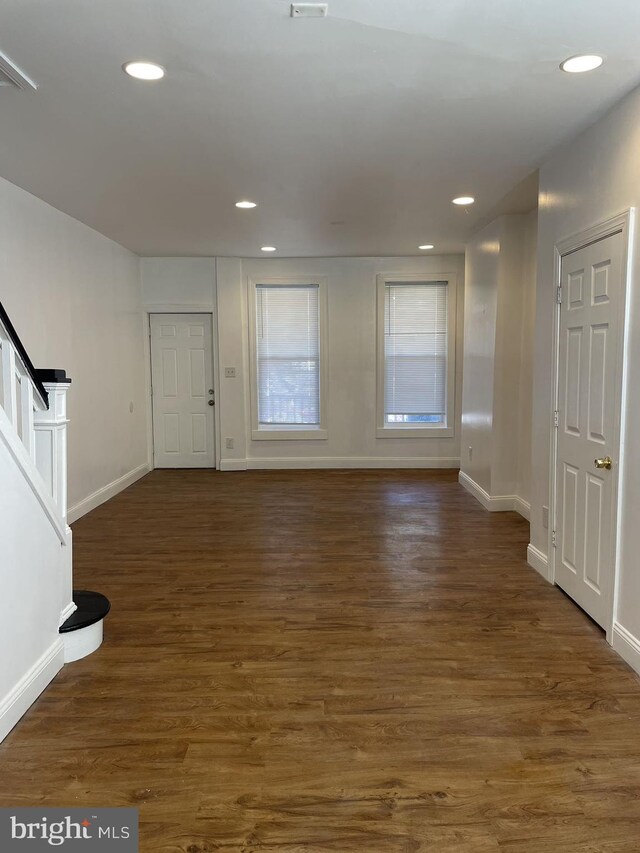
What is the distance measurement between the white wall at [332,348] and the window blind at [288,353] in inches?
7.3

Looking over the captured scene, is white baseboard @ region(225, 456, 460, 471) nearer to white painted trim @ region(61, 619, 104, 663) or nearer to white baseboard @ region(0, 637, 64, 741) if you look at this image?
white painted trim @ region(61, 619, 104, 663)

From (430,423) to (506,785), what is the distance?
5774mm

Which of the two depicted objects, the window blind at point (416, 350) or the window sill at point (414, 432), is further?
the window sill at point (414, 432)

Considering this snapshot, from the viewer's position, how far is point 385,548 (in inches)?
173

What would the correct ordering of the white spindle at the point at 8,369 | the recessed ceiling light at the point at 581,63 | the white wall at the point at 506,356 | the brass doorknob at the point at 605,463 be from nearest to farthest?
the white spindle at the point at 8,369, the recessed ceiling light at the point at 581,63, the brass doorknob at the point at 605,463, the white wall at the point at 506,356

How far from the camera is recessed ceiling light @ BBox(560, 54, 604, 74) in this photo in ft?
7.84

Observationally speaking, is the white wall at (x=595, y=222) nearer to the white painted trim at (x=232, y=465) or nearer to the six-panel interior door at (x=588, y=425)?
the six-panel interior door at (x=588, y=425)

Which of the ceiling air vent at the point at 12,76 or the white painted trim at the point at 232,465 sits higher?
the ceiling air vent at the point at 12,76

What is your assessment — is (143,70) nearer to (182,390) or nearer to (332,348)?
(332,348)

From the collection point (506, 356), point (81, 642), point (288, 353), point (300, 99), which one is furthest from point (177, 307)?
point (81, 642)

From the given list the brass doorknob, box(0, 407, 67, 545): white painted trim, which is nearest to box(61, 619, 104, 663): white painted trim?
box(0, 407, 67, 545): white painted trim

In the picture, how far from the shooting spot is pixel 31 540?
7.88 feet

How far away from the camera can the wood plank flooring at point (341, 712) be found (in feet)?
5.87

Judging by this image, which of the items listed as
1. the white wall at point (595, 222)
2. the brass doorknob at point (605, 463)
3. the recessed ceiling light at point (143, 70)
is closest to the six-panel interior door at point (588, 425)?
the brass doorknob at point (605, 463)
